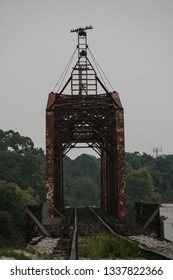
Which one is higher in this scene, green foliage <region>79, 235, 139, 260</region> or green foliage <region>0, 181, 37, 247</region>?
green foliage <region>79, 235, 139, 260</region>

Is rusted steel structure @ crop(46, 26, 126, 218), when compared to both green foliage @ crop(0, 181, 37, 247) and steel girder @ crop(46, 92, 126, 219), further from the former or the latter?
green foliage @ crop(0, 181, 37, 247)

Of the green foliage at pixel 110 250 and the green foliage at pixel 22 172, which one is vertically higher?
the green foliage at pixel 22 172

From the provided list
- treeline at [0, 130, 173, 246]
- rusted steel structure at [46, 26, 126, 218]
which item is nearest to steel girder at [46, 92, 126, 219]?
rusted steel structure at [46, 26, 126, 218]

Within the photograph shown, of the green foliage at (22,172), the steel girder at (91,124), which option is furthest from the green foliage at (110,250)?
the green foliage at (22,172)

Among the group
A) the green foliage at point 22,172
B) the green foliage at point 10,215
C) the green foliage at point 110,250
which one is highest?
the green foliage at point 22,172

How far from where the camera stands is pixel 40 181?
71.0 metres

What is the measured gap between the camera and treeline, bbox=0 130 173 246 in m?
43.1

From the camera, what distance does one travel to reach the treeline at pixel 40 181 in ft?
141

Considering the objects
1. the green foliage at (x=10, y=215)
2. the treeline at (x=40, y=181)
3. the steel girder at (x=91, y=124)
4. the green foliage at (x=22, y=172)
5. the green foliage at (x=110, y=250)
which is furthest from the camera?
the green foliage at (x=22, y=172)

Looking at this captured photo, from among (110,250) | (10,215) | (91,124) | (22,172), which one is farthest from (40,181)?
Answer: (110,250)

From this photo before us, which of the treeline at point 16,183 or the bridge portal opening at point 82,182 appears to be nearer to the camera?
the treeline at point 16,183

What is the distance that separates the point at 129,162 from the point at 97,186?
30.1ft

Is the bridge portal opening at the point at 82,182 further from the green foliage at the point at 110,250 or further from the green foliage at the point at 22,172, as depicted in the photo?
the green foliage at the point at 110,250

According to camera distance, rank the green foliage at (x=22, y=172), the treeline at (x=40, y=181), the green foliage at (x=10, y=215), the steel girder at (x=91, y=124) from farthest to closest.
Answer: the green foliage at (x=22, y=172) → the treeline at (x=40, y=181) → the green foliage at (x=10, y=215) → the steel girder at (x=91, y=124)
